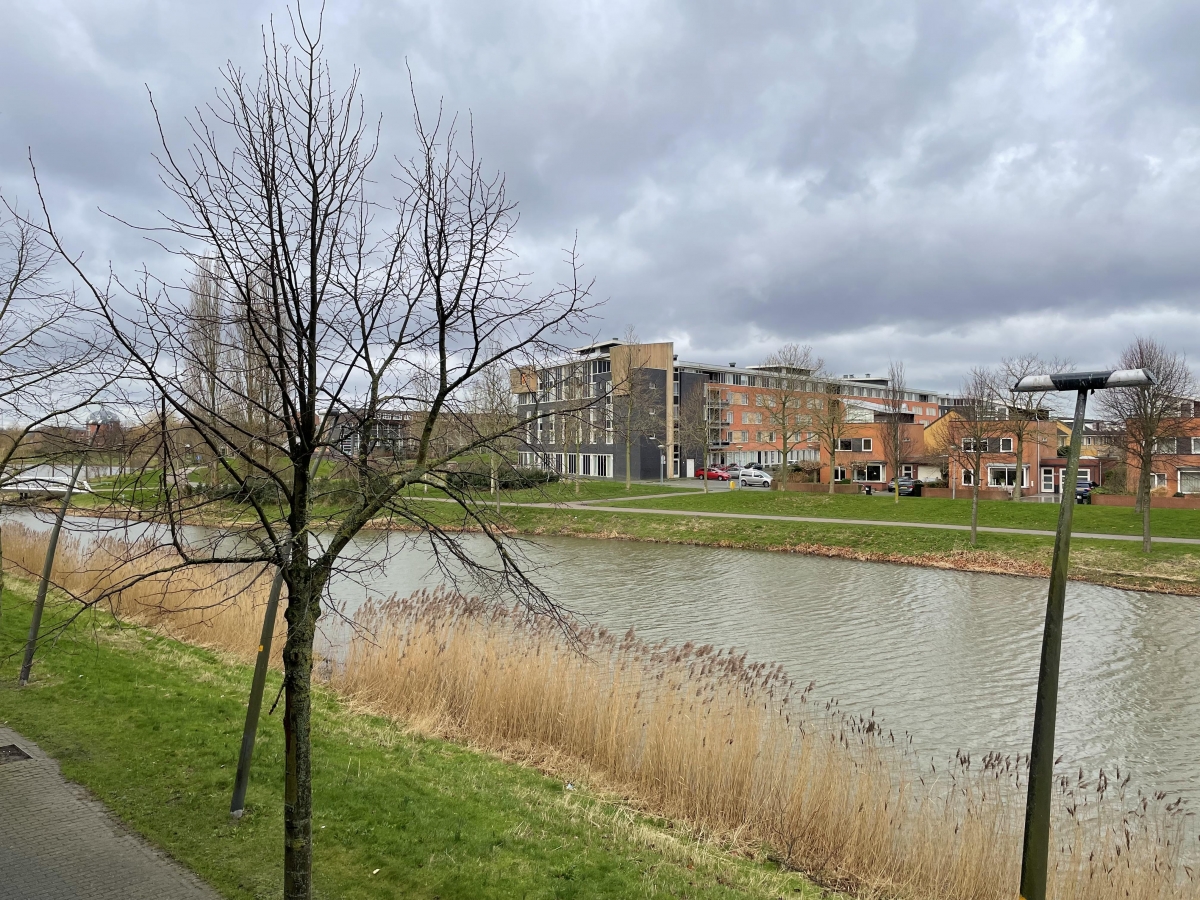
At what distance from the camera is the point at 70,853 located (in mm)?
5445

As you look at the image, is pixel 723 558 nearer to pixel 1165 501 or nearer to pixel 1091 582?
pixel 1091 582

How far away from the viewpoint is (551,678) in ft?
33.0

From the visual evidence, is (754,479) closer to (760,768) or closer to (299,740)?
(760,768)

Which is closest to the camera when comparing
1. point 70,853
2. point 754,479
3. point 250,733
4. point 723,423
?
point 70,853

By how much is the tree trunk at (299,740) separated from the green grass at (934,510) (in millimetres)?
33636

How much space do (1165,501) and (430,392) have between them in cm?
4341

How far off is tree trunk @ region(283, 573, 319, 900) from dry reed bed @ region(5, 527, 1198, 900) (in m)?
0.53

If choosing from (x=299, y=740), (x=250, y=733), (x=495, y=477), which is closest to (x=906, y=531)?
(x=495, y=477)

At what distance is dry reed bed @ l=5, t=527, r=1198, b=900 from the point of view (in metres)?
6.65

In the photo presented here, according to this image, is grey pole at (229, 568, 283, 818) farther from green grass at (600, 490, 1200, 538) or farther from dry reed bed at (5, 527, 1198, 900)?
green grass at (600, 490, 1200, 538)

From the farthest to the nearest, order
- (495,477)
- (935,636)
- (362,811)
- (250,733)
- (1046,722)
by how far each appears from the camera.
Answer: (935,636)
(362,811)
(250,733)
(495,477)
(1046,722)

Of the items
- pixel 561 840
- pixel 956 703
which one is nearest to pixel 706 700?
pixel 561 840

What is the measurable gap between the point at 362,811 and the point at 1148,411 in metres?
A: 30.2

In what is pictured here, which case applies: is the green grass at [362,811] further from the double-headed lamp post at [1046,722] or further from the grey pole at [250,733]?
the double-headed lamp post at [1046,722]
